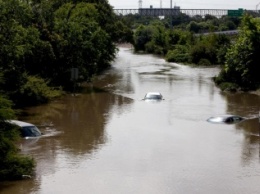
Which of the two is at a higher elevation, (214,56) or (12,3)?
(12,3)

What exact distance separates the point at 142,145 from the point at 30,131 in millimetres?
6589

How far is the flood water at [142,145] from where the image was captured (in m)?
23.1

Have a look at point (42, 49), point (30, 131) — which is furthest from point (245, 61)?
point (30, 131)

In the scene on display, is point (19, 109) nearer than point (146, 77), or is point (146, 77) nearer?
point (19, 109)

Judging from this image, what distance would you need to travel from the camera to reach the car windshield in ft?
101

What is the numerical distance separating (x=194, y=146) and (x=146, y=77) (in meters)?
32.1

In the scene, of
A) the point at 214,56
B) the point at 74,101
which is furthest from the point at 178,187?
the point at 214,56

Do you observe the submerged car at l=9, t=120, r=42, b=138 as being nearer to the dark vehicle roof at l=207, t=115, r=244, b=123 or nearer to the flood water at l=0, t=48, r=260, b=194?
the flood water at l=0, t=48, r=260, b=194

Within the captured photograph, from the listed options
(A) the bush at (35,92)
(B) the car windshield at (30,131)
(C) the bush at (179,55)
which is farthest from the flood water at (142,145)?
(C) the bush at (179,55)

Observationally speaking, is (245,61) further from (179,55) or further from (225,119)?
(179,55)

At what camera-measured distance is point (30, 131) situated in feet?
102

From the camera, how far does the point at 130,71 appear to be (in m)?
68.1

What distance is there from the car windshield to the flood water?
24.1 inches

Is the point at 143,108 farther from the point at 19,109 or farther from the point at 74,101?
the point at 19,109
